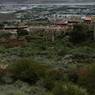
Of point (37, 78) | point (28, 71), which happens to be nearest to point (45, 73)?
point (37, 78)

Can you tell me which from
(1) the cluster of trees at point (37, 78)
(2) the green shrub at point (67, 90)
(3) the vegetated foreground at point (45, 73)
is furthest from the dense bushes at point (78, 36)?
(2) the green shrub at point (67, 90)

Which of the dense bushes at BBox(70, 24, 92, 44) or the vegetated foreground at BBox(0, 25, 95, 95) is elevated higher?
the vegetated foreground at BBox(0, 25, 95, 95)

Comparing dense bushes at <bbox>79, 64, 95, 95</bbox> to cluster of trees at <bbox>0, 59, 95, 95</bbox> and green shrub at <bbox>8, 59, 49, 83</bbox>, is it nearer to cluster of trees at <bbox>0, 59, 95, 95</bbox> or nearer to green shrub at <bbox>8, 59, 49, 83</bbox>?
cluster of trees at <bbox>0, 59, 95, 95</bbox>

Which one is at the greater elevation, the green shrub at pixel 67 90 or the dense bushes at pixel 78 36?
the green shrub at pixel 67 90

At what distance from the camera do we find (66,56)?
29609mm

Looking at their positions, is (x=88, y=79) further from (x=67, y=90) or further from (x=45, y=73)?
(x=67, y=90)

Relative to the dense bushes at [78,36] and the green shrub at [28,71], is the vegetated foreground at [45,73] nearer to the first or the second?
the green shrub at [28,71]

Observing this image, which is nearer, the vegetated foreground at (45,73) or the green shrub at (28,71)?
the vegetated foreground at (45,73)

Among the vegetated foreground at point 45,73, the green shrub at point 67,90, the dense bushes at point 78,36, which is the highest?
the green shrub at point 67,90

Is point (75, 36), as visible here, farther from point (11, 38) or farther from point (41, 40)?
point (11, 38)

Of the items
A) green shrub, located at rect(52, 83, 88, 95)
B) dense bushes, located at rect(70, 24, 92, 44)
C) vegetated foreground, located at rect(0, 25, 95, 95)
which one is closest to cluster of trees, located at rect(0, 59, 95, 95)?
vegetated foreground, located at rect(0, 25, 95, 95)

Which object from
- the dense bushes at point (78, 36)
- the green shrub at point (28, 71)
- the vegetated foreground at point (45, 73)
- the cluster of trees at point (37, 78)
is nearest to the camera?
the vegetated foreground at point (45, 73)

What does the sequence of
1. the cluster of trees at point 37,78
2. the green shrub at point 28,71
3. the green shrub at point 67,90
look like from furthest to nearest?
the green shrub at point 28,71 → the cluster of trees at point 37,78 → the green shrub at point 67,90

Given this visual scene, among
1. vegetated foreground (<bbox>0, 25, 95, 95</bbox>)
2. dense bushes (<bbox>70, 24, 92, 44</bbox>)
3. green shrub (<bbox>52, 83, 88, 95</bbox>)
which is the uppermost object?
green shrub (<bbox>52, 83, 88, 95</bbox>)
